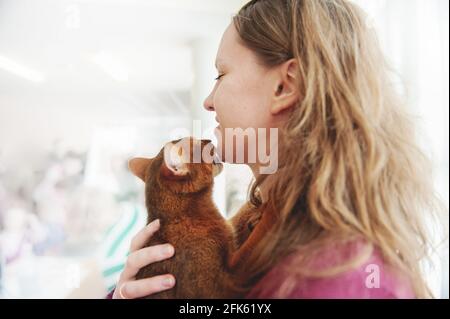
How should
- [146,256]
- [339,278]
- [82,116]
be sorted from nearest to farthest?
[339,278], [146,256], [82,116]

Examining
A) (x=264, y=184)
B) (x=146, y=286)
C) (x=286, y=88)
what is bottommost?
Result: (x=146, y=286)

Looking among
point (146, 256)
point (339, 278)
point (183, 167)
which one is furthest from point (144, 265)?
point (339, 278)

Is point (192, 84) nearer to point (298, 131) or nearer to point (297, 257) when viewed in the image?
point (298, 131)

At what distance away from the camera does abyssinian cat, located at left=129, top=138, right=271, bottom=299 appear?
23.4 inches

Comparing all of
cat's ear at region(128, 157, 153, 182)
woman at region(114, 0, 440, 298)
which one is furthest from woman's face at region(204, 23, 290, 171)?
cat's ear at region(128, 157, 153, 182)

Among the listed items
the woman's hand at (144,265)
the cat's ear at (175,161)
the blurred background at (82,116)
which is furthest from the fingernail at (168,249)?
the blurred background at (82,116)

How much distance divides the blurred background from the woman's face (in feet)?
0.59

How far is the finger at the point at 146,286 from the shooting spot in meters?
0.60

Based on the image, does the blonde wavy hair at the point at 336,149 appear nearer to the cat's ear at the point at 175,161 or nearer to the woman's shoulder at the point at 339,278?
the woman's shoulder at the point at 339,278

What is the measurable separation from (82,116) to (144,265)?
1.28 ft

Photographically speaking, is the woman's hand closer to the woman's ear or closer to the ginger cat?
the ginger cat

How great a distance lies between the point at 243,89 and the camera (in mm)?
656

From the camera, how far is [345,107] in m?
0.60

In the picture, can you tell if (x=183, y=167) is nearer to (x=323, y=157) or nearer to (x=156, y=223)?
(x=156, y=223)
